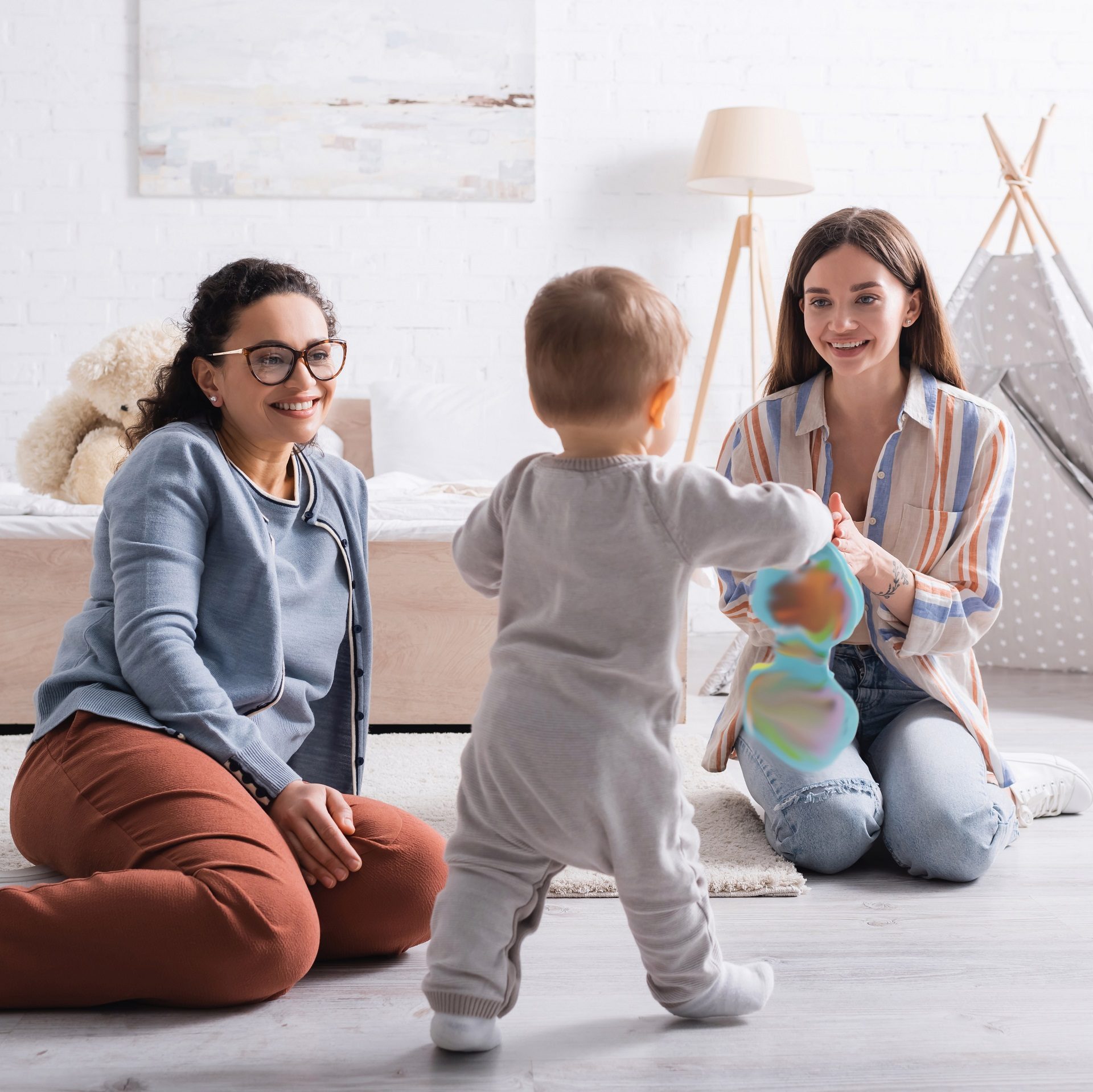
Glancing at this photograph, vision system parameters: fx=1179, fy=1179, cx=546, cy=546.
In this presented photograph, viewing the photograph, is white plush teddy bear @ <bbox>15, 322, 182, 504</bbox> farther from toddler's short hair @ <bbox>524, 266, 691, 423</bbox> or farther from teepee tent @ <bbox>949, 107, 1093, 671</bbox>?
teepee tent @ <bbox>949, 107, 1093, 671</bbox>

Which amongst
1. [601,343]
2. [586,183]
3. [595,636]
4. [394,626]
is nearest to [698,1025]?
[595,636]

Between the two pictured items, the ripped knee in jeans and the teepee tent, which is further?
the teepee tent

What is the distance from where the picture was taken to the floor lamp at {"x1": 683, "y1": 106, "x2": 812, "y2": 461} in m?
3.43

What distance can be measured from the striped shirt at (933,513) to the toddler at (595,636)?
602 mm

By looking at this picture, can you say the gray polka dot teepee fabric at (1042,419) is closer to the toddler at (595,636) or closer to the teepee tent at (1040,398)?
the teepee tent at (1040,398)

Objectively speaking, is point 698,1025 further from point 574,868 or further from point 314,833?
point 574,868

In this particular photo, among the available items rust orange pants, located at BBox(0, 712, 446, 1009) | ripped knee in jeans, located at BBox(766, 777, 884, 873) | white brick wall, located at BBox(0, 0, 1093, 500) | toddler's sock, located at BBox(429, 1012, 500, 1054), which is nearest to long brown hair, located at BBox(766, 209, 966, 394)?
ripped knee in jeans, located at BBox(766, 777, 884, 873)

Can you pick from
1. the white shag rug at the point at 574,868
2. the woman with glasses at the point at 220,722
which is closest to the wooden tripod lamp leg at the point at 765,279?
the white shag rug at the point at 574,868

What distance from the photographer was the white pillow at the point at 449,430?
3232mm

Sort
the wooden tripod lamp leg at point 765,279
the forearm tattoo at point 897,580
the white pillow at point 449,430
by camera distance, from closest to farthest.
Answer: the forearm tattoo at point 897,580
the white pillow at point 449,430
the wooden tripod lamp leg at point 765,279

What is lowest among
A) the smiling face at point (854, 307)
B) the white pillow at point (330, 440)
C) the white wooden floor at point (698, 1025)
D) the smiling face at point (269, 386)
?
the white wooden floor at point (698, 1025)

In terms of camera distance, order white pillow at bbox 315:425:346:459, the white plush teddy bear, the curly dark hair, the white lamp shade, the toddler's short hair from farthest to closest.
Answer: the white lamp shade, white pillow at bbox 315:425:346:459, the white plush teddy bear, the curly dark hair, the toddler's short hair

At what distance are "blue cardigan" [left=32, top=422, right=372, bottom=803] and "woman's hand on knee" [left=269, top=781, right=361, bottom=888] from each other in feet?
0.07

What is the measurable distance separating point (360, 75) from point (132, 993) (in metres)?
3.21
